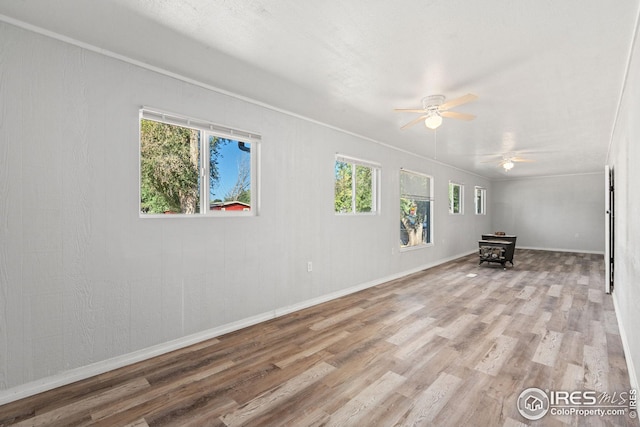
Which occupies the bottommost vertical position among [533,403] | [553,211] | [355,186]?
[533,403]

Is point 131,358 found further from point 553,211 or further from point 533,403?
point 553,211

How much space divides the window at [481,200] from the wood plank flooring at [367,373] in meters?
6.28

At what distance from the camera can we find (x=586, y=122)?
4016 millimetres

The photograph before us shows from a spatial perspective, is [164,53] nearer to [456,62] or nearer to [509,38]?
[456,62]

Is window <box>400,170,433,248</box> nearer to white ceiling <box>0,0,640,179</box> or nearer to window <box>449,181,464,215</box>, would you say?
window <box>449,181,464,215</box>

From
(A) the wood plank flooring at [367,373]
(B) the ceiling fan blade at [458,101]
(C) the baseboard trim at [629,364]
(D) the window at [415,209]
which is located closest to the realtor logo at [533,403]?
(A) the wood plank flooring at [367,373]

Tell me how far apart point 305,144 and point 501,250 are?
5.27 metres

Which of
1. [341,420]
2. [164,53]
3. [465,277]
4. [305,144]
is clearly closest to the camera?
[341,420]

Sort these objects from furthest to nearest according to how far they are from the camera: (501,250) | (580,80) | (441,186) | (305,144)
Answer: (441,186) < (501,250) < (305,144) < (580,80)

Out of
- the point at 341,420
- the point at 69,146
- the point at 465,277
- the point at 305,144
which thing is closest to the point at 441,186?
the point at 465,277

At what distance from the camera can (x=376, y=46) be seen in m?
2.23

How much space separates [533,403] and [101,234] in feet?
10.8

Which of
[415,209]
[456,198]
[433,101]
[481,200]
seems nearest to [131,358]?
[433,101]

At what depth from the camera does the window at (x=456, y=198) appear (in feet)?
26.6
